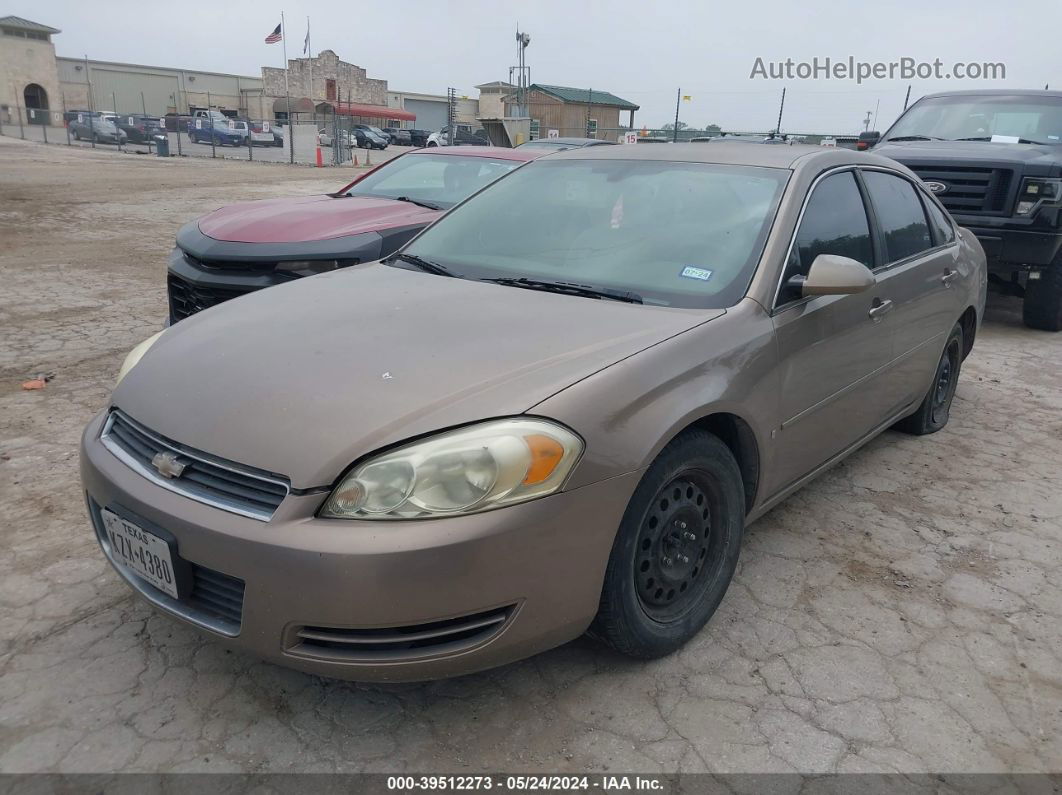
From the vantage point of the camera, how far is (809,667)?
258 cm

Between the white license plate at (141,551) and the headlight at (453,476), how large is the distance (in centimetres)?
51

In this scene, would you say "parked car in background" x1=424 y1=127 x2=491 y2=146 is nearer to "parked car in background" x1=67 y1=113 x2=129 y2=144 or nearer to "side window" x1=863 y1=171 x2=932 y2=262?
"parked car in background" x1=67 y1=113 x2=129 y2=144

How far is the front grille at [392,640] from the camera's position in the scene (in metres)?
2.00

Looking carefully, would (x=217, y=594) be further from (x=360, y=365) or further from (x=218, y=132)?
(x=218, y=132)

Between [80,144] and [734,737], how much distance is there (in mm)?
42909

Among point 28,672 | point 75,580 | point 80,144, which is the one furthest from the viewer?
point 80,144

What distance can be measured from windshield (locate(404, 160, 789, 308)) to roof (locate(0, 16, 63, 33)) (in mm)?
70649

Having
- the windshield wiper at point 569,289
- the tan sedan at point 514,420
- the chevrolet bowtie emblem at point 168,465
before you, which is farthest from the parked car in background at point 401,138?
the chevrolet bowtie emblem at point 168,465

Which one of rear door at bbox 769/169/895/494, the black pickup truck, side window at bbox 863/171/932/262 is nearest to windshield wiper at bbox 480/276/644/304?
rear door at bbox 769/169/895/494

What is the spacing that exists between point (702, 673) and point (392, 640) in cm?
107

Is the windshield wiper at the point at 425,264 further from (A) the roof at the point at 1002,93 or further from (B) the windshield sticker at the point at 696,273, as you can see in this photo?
(A) the roof at the point at 1002,93

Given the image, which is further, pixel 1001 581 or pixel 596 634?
pixel 1001 581

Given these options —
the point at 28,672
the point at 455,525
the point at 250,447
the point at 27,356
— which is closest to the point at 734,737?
the point at 455,525

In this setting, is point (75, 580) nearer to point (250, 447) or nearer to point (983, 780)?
point (250, 447)
